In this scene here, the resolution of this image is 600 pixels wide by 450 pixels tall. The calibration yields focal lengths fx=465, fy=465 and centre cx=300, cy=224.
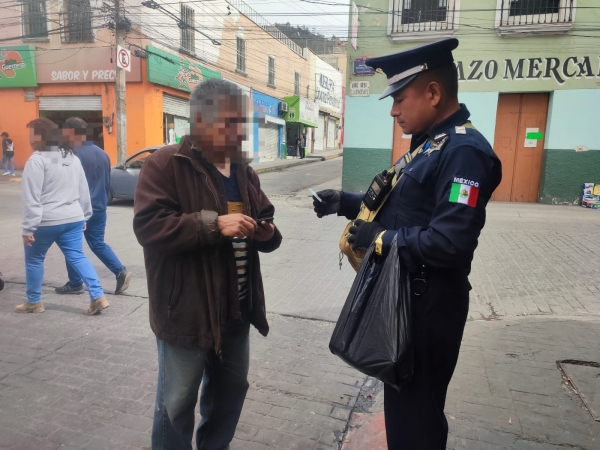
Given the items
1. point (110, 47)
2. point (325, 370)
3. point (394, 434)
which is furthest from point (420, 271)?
point (110, 47)

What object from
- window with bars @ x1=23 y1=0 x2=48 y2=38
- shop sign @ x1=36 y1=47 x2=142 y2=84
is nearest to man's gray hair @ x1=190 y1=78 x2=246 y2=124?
shop sign @ x1=36 y1=47 x2=142 y2=84

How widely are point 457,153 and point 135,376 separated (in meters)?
2.69

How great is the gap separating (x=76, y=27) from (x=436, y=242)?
19.4 metres

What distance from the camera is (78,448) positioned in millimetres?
2500

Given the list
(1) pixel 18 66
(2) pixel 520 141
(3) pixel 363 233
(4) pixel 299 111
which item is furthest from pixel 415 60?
(4) pixel 299 111

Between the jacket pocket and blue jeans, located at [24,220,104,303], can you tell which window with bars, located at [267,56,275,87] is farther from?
the jacket pocket

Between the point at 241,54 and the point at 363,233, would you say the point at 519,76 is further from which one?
the point at 241,54

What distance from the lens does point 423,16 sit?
11781mm

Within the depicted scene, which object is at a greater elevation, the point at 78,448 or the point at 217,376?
the point at 217,376

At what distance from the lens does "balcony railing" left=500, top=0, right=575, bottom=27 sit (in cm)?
1093

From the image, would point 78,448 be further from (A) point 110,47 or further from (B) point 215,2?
(B) point 215,2

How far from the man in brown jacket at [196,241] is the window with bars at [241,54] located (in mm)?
23453

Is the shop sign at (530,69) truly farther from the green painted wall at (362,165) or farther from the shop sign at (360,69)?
the green painted wall at (362,165)

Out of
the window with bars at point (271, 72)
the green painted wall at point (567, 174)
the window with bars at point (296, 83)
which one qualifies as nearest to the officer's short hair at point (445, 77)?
the green painted wall at point (567, 174)
